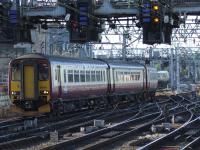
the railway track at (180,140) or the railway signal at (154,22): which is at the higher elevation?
the railway signal at (154,22)

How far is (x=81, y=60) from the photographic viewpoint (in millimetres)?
28766

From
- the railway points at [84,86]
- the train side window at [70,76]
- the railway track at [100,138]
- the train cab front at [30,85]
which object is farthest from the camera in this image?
the train side window at [70,76]

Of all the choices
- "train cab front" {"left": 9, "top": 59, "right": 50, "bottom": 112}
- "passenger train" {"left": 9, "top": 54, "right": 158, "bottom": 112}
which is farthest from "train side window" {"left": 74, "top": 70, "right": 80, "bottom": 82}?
"train cab front" {"left": 9, "top": 59, "right": 50, "bottom": 112}

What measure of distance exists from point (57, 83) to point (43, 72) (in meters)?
0.82

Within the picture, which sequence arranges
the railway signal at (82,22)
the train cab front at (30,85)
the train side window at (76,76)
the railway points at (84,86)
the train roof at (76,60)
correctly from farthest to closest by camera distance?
the railway signal at (82,22), the train side window at (76,76), the train roof at (76,60), the train cab front at (30,85), the railway points at (84,86)

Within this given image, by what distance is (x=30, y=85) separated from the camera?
24406mm

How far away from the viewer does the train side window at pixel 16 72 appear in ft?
81.3

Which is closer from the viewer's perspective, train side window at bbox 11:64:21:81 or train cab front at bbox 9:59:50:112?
train cab front at bbox 9:59:50:112

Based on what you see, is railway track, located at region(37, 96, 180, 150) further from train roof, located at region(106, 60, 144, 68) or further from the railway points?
train roof, located at region(106, 60, 144, 68)

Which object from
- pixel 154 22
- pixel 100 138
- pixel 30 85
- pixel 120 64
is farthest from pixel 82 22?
pixel 100 138

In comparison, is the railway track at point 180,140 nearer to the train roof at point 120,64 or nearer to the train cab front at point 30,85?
the train cab front at point 30,85

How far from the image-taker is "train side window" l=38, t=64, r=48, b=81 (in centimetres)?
2422

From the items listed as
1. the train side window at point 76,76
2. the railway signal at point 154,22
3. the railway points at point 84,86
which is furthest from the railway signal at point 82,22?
the railway signal at point 154,22

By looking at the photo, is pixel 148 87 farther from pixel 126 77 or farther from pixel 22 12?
pixel 22 12
